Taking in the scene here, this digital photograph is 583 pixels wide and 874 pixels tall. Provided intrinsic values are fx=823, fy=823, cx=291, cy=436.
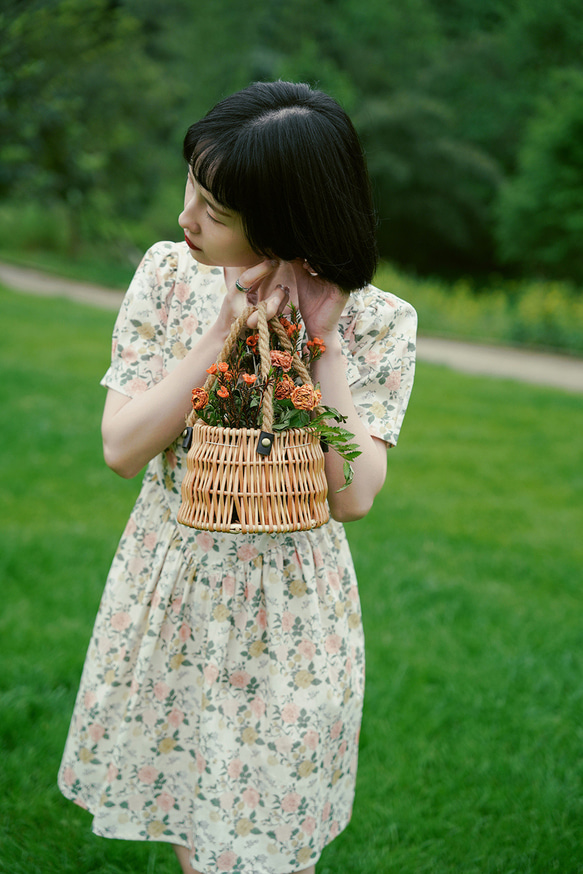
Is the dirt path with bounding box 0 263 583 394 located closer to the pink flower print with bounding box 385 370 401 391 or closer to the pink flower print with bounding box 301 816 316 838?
the pink flower print with bounding box 385 370 401 391

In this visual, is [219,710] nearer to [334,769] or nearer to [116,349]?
[334,769]

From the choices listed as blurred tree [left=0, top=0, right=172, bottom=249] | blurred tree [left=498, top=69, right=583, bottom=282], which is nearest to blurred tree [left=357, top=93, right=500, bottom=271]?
blurred tree [left=498, top=69, right=583, bottom=282]

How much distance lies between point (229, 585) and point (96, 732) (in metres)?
0.43

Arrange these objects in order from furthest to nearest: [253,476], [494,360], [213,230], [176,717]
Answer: [494,360]
[176,717]
[213,230]
[253,476]

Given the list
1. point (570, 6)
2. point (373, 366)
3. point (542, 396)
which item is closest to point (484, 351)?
point (542, 396)

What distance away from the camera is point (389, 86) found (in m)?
24.7

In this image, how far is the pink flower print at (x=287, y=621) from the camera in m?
1.54

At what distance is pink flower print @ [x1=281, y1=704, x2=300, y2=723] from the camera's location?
4.96 feet

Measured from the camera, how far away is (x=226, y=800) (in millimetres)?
1514

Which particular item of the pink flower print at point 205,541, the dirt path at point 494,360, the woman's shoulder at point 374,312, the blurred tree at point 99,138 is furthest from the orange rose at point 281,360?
the dirt path at point 494,360

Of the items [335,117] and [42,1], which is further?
[42,1]

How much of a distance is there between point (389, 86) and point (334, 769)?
25.8 m

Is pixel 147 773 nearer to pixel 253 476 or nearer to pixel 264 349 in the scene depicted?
pixel 253 476

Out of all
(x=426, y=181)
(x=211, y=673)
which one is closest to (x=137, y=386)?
(x=211, y=673)
